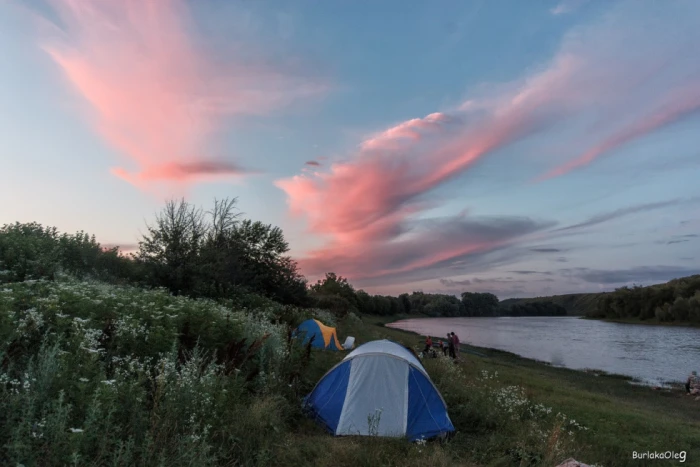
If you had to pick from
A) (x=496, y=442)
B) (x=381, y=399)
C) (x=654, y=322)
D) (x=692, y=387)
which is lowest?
(x=654, y=322)

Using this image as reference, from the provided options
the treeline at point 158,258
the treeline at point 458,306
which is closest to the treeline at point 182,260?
the treeline at point 158,258

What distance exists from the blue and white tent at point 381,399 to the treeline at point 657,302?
95.7m

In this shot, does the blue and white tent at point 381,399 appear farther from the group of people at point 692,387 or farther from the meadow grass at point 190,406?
the group of people at point 692,387

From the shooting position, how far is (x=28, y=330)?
20.1 ft

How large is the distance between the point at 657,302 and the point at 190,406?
121088 millimetres

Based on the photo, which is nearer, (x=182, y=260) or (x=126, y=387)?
(x=126, y=387)

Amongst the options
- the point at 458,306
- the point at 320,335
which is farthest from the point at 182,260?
the point at 458,306

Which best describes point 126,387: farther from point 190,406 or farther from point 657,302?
point 657,302

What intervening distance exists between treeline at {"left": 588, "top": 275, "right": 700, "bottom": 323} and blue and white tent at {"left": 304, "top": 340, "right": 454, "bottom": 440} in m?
95.7

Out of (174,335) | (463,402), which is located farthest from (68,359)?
(463,402)

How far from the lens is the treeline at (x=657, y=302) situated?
8319 centimetres

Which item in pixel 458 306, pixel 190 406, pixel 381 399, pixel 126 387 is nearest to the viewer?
pixel 126 387

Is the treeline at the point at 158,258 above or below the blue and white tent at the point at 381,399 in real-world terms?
above

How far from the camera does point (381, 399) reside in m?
9.19
